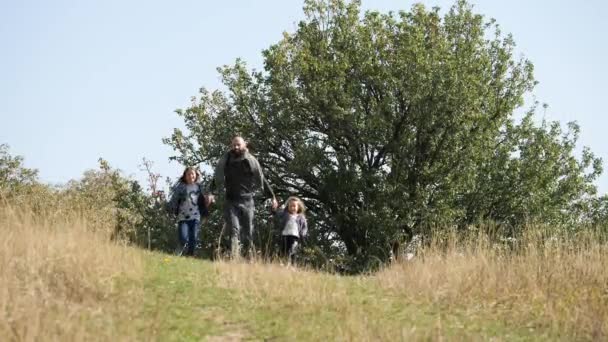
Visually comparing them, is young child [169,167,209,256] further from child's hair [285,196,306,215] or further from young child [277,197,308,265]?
child's hair [285,196,306,215]

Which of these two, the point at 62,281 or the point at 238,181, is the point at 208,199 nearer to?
the point at 238,181

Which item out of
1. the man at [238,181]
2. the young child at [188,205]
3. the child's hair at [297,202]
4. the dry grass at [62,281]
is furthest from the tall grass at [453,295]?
the child's hair at [297,202]

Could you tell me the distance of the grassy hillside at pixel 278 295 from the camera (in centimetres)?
696

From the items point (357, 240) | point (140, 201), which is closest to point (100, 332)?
point (357, 240)

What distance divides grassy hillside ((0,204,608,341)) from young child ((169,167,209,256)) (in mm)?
2481

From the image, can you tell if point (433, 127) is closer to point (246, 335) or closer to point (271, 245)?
point (271, 245)

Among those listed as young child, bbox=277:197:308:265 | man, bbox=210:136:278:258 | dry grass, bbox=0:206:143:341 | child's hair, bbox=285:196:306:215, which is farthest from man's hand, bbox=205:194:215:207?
dry grass, bbox=0:206:143:341

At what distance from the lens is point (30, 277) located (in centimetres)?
778

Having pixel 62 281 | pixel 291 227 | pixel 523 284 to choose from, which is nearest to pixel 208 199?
pixel 291 227

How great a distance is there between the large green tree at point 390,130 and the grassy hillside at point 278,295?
11457 mm

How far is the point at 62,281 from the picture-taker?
7.82 m

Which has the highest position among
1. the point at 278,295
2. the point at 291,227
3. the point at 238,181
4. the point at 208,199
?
the point at 238,181

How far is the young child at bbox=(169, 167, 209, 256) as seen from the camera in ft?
43.5

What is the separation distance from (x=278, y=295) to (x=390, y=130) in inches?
575
